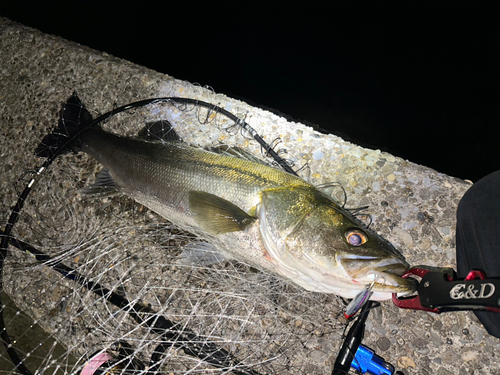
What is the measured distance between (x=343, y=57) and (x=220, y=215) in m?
4.35

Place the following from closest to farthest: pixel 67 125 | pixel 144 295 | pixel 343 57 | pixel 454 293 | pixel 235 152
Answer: pixel 454 293, pixel 235 152, pixel 144 295, pixel 67 125, pixel 343 57

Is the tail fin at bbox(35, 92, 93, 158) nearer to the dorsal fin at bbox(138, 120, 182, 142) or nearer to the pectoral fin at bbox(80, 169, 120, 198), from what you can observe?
the pectoral fin at bbox(80, 169, 120, 198)

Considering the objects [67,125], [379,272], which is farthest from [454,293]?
[67,125]

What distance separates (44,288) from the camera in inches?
108

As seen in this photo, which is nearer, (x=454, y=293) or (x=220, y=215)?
(x=454, y=293)

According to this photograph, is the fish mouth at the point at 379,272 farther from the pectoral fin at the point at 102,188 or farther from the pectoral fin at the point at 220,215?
the pectoral fin at the point at 102,188

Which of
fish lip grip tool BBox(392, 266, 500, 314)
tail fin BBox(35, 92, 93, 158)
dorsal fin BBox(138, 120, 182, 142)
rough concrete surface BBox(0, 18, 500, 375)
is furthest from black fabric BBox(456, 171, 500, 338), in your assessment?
tail fin BBox(35, 92, 93, 158)

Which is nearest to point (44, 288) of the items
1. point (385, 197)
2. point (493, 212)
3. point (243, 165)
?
point (243, 165)

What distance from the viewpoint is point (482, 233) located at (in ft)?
5.85

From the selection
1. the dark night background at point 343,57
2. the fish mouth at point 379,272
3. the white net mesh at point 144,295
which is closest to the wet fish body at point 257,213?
the fish mouth at point 379,272

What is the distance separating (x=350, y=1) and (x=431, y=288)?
5.51 metres

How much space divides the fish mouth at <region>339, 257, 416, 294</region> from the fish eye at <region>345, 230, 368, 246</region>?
102 millimetres

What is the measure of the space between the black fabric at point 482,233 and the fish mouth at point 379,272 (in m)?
0.47

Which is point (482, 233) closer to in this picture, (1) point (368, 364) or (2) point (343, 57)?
(1) point (368, 364)
